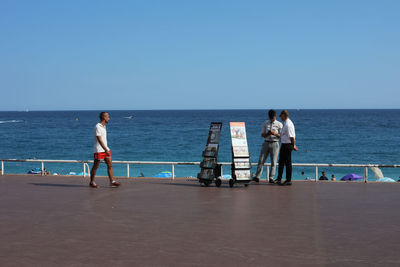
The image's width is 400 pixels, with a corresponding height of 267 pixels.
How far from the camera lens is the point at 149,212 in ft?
29.7

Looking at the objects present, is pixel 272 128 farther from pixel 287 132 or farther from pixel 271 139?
pixel 287 132

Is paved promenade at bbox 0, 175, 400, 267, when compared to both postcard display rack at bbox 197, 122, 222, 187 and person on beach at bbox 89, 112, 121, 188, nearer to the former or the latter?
postcard display rack at bbox 197, 122, 222, 187

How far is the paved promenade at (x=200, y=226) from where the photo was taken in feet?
19.6

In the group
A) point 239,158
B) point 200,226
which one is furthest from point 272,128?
point 200,226

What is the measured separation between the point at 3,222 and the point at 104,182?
566 cm

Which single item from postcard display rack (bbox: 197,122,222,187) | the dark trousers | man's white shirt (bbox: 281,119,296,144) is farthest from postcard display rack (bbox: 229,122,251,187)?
man's white shirt (bbox: 281,119,296,144)

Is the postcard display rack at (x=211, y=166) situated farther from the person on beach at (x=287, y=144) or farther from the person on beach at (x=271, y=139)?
the person on beach at (x=287, y=144)

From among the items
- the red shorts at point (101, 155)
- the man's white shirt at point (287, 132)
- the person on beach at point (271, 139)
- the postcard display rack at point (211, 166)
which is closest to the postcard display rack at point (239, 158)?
the postcard display rack at point (211, 166)

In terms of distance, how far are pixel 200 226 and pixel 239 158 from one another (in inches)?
205

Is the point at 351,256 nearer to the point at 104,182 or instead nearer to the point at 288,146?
the point at 288,146

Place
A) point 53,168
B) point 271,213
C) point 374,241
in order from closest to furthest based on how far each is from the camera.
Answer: point 374,241
point 271,213
point 53,168

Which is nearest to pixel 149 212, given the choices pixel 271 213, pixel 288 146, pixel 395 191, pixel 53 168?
pixel 271 213

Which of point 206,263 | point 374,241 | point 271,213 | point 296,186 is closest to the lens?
point 206,263

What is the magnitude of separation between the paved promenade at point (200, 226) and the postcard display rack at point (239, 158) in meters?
0.27
